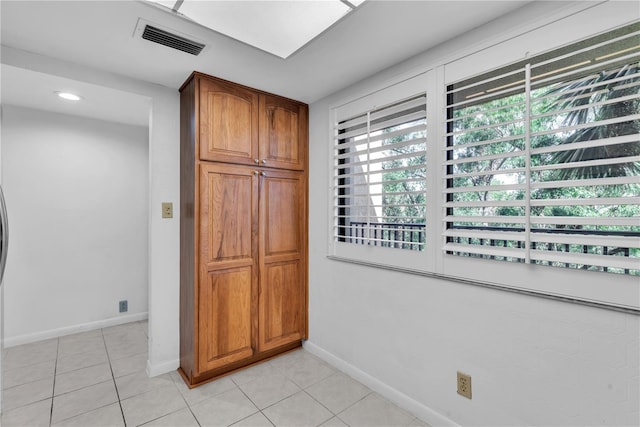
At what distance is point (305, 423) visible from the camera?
1.78 metres

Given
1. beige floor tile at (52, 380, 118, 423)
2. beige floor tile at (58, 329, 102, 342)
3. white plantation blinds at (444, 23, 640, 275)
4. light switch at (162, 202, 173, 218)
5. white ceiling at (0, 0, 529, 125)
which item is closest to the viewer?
white plantation blinds at (444, 23, 640, 275)

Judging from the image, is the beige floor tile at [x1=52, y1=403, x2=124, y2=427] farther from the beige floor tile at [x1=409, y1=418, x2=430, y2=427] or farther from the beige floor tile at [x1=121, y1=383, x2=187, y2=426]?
the beige floor tile at [x1=409, y1=418, x2=430, y2=427]

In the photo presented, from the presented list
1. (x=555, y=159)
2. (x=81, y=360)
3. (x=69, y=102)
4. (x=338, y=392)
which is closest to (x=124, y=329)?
(x=81, y=360)

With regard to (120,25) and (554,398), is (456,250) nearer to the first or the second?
(554,398)

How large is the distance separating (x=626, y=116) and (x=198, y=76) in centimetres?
230

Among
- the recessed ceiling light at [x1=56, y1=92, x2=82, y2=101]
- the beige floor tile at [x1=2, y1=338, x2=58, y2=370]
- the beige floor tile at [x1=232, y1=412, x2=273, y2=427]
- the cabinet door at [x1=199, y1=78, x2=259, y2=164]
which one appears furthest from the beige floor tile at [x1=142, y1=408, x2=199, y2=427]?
the recessed ceiling light at [x1=56, y1=92, x2=82, y2=101]

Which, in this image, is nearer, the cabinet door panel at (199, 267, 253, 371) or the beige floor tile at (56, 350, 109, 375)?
the cabinet door panel at (199, 267, 253, 371)

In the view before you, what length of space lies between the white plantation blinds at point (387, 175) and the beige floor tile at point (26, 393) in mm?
2291

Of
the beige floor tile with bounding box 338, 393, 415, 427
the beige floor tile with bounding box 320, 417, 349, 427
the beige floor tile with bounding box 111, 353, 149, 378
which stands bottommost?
the beige floor tile with bounding box 320, 417, 349, 427

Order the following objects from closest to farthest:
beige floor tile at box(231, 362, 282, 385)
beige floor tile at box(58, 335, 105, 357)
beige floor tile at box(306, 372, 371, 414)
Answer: beige floor tile at box(306, 372, 371, 414)
beige floor tile at box(231, 362, 282, 385)
beige floor tile at box(58, 335, 105, 357)

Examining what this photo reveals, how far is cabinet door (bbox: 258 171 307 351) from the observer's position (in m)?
2.48

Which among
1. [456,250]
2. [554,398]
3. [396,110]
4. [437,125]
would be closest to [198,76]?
[396,110]

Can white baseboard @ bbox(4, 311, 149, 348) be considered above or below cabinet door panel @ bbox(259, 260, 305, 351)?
below

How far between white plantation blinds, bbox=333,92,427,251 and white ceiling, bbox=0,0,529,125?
33cm
